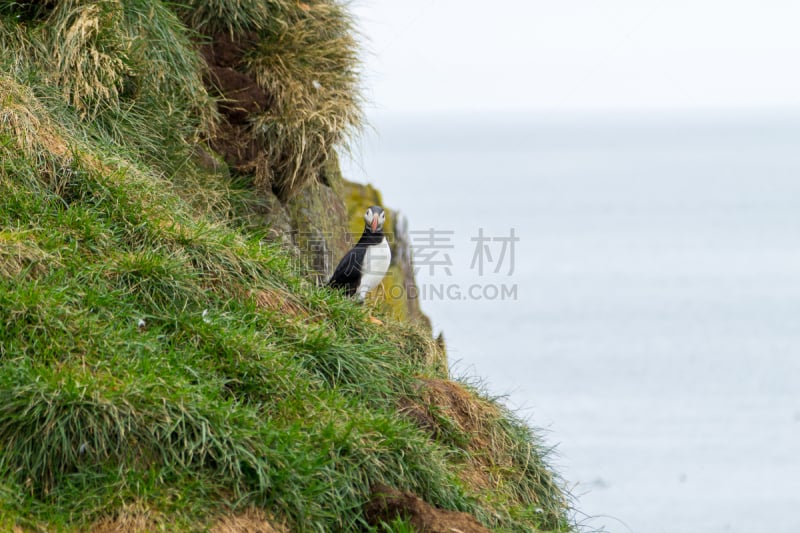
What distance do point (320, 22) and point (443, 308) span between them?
112 feet

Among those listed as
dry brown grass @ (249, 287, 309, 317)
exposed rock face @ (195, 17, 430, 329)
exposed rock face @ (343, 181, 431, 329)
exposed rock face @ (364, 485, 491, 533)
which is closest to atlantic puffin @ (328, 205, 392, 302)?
exposed rock face @ (195, 17, 430, 329)

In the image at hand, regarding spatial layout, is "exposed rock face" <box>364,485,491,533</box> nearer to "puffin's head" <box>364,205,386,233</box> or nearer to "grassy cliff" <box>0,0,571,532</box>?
"grassy cliff" <box>0,0,571,532</box>

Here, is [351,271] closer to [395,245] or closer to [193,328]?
[193,328]

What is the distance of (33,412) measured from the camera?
10.3ft

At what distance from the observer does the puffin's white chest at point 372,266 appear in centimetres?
543

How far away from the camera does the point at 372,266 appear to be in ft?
17.8

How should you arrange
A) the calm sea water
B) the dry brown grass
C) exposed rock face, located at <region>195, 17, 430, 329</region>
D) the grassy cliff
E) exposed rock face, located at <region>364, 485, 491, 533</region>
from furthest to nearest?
the calm sea water < exposed rock face, located at <region>195, 17, 430, 329</region> < the dry brown grass < exposed rock face, located at <region>364, 485, 491, 533</region> < the grassy cliff

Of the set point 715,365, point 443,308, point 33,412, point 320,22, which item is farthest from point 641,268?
point 33,412

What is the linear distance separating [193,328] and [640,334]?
35889 millimetres

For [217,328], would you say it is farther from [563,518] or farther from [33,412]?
[563,518]

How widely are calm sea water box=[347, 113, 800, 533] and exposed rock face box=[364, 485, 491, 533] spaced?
1103 millimetres

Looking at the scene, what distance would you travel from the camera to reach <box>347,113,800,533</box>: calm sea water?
19641 mm

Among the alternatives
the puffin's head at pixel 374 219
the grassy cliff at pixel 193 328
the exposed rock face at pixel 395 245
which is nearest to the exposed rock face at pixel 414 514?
the grassy cliff at pixel 193 328

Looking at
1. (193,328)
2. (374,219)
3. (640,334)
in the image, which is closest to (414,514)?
(193,328)
